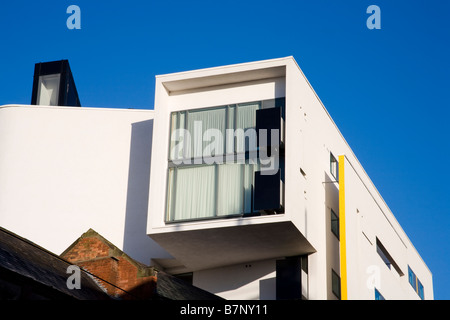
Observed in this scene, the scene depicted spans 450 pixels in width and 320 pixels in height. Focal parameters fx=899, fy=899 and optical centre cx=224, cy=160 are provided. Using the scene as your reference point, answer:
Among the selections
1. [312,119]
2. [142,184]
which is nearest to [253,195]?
[312,119]

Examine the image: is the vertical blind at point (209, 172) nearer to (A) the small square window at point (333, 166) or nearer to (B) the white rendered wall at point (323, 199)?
(B) the white rendered wall at point (323, 199)

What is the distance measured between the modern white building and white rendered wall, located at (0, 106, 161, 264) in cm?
6

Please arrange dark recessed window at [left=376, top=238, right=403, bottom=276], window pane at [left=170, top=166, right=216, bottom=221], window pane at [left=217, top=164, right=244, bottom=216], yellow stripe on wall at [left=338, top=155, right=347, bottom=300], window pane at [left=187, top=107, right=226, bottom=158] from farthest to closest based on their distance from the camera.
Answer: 1. dark recessed window at [left=376, top=238, right=403, bottom=276]
2. window pane at [left=187, top=107, right=226, bottom=158]
3. window pane at [left=170, top=166, right=216, bottom=221]
4. yellow stripe on wall at [left=338, top=155, right=347, bottom=300]
5. window pane at [left=217, top=164, right=244, bottom=216]

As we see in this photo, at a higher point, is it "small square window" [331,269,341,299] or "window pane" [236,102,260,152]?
"window pane" [236,102,260,152]

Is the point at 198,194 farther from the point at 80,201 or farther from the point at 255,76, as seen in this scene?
the point at 80,201

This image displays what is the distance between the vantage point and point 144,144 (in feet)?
131

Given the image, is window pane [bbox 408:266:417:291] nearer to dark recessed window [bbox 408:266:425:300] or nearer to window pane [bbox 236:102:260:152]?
dark recessed window [bbox 408:266:425:300]

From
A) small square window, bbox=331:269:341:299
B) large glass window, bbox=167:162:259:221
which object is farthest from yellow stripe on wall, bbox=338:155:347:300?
large glass window, bbox=167:162:259:221

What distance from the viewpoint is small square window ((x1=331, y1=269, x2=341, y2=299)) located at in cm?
3521

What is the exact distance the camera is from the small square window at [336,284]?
116 ft

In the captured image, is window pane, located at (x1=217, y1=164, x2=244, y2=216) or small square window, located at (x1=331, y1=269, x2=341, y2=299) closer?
window pane, located at (x1=217, y1=164, x2=244, y2=216)

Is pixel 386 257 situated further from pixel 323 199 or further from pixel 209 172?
pixel 209 172

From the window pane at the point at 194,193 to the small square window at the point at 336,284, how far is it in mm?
5667

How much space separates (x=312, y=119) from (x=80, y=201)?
1128 centimetres
